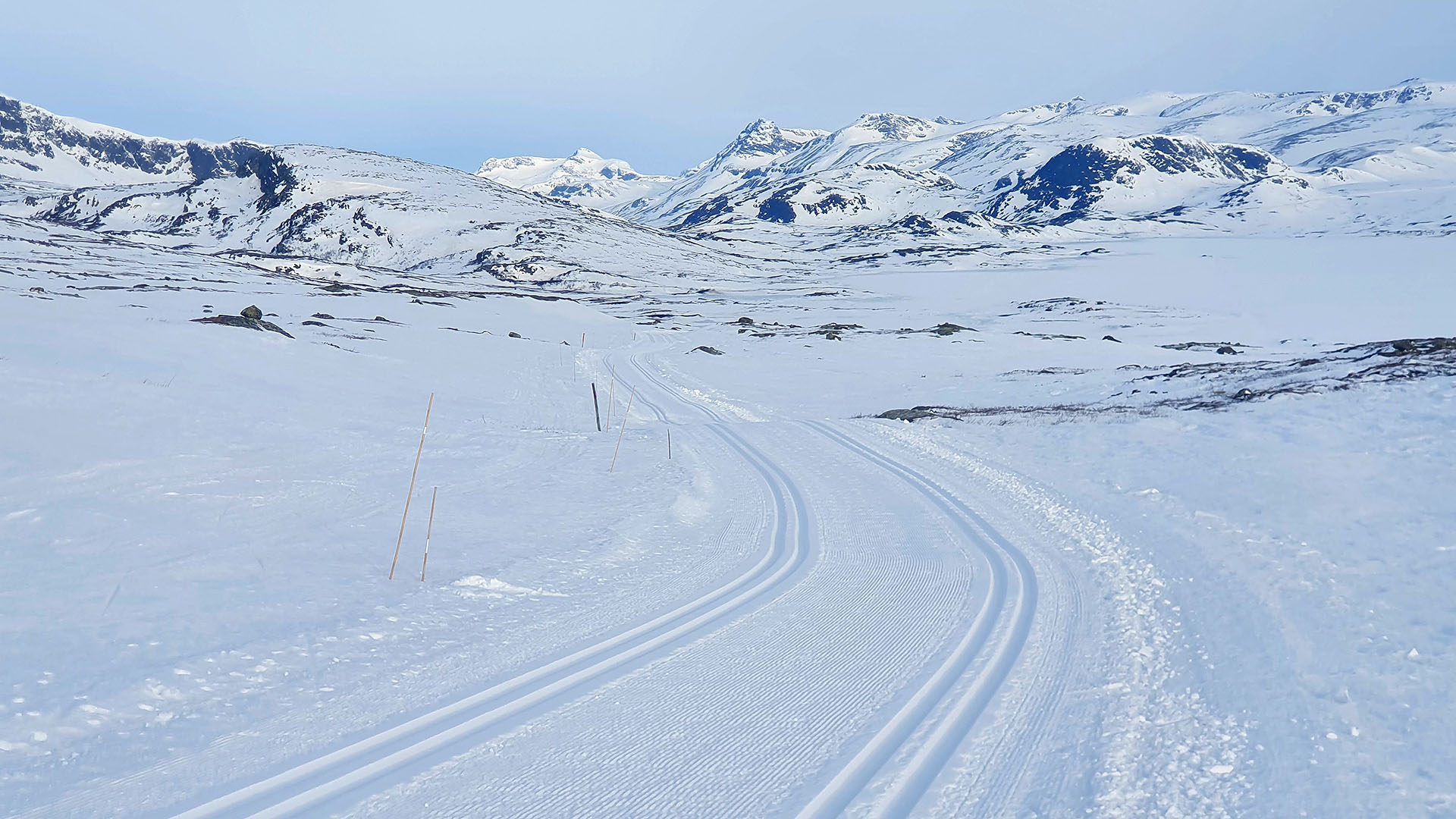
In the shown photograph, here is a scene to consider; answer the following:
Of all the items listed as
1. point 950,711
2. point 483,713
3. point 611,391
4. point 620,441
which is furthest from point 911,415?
point 483,713

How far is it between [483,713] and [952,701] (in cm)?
386

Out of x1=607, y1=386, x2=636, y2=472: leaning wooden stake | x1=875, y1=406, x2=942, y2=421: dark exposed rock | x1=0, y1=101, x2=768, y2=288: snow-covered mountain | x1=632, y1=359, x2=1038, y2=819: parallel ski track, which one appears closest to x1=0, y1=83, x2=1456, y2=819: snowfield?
x1=632, y1=359, x2=1038, y2=819: parallel ski track

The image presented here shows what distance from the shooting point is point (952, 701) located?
6.27 metres

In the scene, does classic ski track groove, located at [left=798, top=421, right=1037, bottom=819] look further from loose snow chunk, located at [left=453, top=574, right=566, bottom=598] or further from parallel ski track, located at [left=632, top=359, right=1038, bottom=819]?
loose snow chunk, located at [left=453, top=574, right=566, bottom=598]

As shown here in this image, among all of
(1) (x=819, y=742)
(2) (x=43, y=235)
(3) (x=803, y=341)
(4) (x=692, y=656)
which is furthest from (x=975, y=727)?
(2) (x=43, y=235)

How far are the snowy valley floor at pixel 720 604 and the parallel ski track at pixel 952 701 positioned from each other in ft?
0.13

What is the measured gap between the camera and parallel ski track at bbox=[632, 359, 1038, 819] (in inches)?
199

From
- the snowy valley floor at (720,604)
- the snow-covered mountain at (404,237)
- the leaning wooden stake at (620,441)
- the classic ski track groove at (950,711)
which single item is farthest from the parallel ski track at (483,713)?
the snow-covered mountain at (404,237)

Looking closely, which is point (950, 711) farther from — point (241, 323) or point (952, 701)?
point (241, 323)

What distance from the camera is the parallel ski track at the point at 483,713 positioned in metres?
4.79

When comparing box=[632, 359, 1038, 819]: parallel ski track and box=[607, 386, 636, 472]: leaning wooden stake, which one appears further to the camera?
box=[607, 386, 636, 472]: leaning wooden stake

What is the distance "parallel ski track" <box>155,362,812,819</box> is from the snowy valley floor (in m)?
0.03

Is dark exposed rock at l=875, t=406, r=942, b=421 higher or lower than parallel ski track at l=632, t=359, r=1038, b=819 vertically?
higher

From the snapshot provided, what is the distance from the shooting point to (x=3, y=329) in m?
20.2
